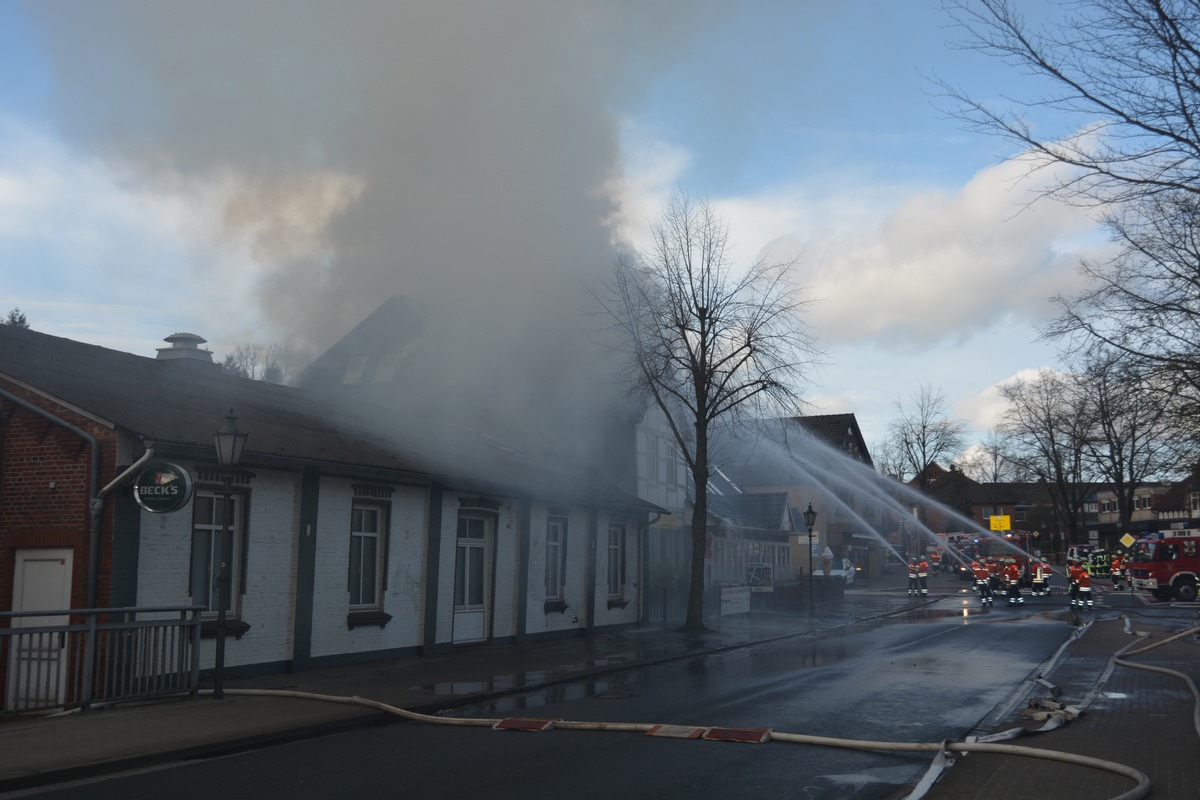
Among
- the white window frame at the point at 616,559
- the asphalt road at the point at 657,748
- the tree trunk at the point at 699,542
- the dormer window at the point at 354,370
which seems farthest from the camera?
the dormer window at the point at 354,370

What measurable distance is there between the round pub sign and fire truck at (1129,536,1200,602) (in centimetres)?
3441

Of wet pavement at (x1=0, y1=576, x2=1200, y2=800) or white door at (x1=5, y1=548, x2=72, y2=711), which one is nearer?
wet pavement at (x1=0, y1=576, x2=1200, y2=800)

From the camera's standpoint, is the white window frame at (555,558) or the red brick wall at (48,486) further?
the white window frame at (555,558)

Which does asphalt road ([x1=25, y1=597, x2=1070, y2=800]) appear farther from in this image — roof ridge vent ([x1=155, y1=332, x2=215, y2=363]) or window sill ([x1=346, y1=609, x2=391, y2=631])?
roof ridge vent ([x1=155, y1=332, x2=215, y2=363])

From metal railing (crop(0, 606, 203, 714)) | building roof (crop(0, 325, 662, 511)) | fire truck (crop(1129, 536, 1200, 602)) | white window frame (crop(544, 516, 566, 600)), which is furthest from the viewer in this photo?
fire truck (crop(1129, 536, 1200, 602))

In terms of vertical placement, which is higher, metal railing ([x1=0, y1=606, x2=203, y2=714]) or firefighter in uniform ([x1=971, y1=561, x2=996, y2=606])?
metal railing ([x1=0, y1=606, x2=203, y2=714])

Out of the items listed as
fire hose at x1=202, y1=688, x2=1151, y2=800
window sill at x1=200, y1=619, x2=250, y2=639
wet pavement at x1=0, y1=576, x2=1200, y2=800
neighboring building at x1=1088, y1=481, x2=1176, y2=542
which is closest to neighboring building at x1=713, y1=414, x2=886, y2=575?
neighboring building at x1=1088, y1=481, x2=1176, y2=542

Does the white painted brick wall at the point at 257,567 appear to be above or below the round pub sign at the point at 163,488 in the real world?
below

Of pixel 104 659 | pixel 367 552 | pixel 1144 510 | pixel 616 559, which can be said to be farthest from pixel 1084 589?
pixel 1144 510

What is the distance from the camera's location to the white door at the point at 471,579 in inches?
698

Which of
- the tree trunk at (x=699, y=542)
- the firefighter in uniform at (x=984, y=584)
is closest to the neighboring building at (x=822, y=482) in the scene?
the firefighter in uniform at (x=984, y=584)

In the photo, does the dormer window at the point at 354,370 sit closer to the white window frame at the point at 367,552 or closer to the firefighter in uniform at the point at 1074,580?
the white window frame at the point at 367,552

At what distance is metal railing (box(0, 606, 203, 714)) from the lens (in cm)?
1030

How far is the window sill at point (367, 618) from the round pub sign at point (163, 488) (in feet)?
15.1
